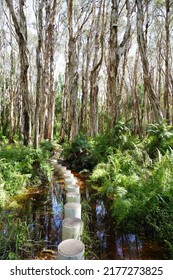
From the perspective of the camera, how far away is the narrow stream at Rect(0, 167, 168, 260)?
129 inches

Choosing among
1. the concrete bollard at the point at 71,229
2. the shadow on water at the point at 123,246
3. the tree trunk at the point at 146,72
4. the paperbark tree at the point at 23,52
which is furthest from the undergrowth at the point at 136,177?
the paperbark tree at the point at 23,52

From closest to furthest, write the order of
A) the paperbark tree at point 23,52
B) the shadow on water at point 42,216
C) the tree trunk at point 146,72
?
the shadow on water at point 42,216 < the paperbark tree at point 23,52 < the tree trunk at point 146,72

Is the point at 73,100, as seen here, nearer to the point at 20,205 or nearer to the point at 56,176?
the point at 56,176

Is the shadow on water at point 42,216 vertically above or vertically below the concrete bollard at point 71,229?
below

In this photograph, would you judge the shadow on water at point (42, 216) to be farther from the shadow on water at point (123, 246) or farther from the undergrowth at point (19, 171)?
the shadow on water at point (123, 246)

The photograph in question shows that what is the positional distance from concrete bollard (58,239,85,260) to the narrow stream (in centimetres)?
76

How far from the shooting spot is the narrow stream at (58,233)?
328cm

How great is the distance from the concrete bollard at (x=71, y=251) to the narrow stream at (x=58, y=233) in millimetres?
758

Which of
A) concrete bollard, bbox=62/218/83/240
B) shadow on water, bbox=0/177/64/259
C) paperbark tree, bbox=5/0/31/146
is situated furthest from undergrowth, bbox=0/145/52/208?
concrete bollard, bbox=62/218/83/240

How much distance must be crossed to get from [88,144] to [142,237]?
6.39 metres

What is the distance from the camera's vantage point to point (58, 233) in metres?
3.87

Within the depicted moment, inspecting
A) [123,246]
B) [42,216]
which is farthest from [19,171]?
[123,246]

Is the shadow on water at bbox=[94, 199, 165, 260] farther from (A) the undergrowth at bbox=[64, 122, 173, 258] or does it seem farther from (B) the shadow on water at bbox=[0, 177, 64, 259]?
(B) the shadow on water at bbox=[0, 177, 64, 259]

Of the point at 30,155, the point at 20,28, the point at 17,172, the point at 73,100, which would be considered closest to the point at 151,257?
the point at 17,172
